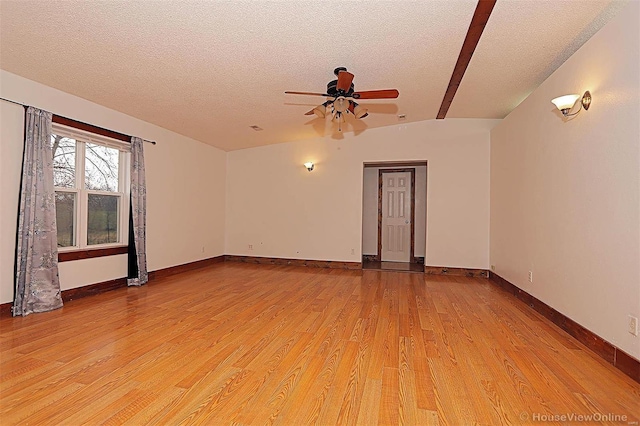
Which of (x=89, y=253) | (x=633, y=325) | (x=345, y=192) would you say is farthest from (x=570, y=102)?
(x=89, y=253)

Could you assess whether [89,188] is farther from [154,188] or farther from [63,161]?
[154,188]

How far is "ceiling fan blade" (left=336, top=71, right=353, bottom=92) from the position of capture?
3.29 metres

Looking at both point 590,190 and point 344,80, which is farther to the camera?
point 344,80

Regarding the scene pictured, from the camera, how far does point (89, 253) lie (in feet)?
15.2

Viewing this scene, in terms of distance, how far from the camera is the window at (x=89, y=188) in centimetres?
431

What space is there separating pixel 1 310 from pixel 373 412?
13.2 ft

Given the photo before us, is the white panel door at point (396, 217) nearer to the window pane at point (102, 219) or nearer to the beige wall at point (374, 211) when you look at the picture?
the beige wall at point (374, 211)

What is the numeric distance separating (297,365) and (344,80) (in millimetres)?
2663

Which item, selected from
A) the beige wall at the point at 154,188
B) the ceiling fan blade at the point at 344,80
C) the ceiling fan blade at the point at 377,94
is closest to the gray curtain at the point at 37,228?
the beige wall at the point at 154,188

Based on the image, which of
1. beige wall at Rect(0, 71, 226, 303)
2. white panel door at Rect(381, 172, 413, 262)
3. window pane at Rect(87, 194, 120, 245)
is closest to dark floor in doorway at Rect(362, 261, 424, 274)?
white panel door at Rect(381, 172, 413, 262)

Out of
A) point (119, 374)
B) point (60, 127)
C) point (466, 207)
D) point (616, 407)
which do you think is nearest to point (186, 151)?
point (60, 127)

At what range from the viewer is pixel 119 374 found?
2379mm

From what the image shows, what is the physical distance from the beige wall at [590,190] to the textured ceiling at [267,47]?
46cm

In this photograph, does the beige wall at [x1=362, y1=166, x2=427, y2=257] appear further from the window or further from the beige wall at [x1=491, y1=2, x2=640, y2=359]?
the window
